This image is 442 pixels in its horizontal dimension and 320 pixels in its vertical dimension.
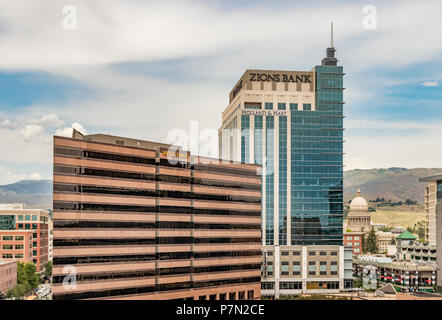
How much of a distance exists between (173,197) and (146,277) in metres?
4.37

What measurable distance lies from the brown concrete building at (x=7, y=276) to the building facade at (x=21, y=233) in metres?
4.15

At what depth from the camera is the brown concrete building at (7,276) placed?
27734mm

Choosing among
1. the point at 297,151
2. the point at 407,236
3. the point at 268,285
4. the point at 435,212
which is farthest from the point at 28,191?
the point at 407,236

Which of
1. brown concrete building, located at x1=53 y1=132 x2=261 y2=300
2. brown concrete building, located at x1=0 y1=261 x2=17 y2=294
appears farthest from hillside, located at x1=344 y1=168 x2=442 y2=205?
brown concrete building, located at x1=0 y1=261 x2=17 y2=294

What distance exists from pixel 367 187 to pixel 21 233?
2543cm

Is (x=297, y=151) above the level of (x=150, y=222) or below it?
above

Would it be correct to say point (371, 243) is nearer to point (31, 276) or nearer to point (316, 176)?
point (316, 176)

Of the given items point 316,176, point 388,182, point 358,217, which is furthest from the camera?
point 358,217

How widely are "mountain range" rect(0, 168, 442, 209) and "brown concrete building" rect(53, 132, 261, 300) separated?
5.40m

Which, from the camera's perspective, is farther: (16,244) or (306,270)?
(306,270)

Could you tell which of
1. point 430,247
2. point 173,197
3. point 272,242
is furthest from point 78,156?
point 430,247

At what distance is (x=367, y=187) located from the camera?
16953 mm

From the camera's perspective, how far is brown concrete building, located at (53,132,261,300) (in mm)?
21500
